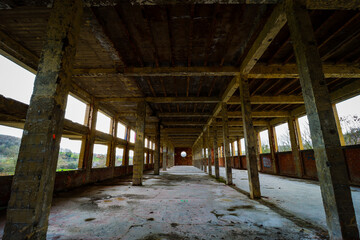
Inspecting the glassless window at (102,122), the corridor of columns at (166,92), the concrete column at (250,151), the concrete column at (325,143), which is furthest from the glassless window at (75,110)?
the concrete column at (325,143)

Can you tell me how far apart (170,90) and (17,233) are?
324 inches

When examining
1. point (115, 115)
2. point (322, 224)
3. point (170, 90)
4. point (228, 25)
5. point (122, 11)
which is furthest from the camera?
point (115, 115)

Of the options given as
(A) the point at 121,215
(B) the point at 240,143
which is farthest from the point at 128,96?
(B) the point at 240,143

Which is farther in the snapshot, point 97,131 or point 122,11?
point 97,131

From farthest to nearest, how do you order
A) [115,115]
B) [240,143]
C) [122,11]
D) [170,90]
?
[240,143] → [115,115] → [170,90] → [122,11]

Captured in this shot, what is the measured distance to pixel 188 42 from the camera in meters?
5.58

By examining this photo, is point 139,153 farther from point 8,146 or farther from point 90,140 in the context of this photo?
point 8,146

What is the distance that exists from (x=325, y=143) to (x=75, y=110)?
1056 cm

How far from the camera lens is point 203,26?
4.97 m

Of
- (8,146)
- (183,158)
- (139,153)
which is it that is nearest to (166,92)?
(139,153)

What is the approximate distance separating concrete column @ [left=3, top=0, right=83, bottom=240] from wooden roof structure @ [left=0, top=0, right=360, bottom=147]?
4.25ft

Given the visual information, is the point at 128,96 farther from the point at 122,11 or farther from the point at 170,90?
the point at 122,11

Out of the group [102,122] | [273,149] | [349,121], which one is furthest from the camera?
[273,149]

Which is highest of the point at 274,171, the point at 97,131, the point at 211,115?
the point at 211,115
